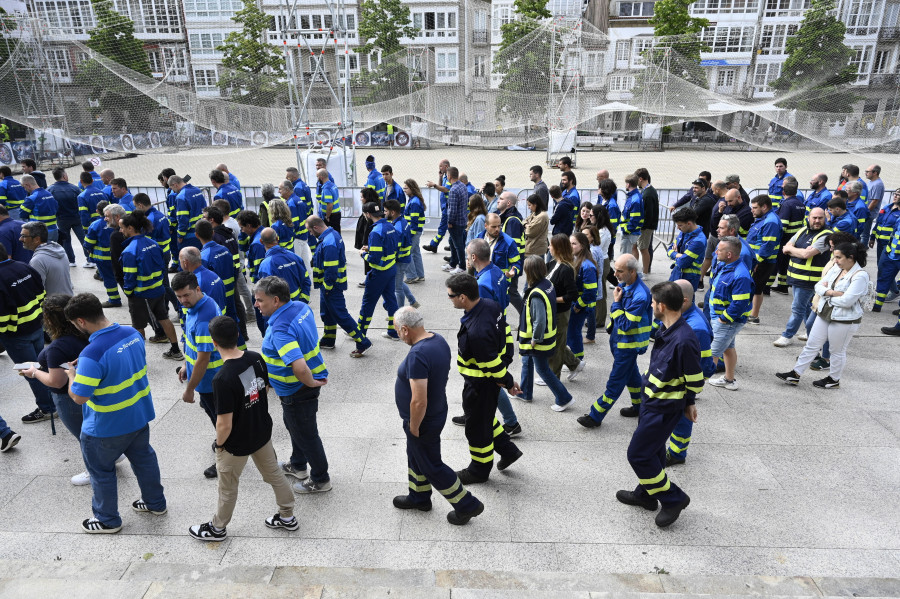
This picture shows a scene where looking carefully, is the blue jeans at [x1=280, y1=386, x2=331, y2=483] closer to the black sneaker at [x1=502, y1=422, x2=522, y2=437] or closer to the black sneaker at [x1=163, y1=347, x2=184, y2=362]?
the black sneaker at [x1=502, y1=422, x2=522, y2=437]

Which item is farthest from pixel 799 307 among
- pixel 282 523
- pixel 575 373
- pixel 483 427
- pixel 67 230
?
pixel 67 230

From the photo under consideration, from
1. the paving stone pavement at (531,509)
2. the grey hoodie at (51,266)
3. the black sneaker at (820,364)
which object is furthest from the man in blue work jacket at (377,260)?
the black sneaker at (820,364)

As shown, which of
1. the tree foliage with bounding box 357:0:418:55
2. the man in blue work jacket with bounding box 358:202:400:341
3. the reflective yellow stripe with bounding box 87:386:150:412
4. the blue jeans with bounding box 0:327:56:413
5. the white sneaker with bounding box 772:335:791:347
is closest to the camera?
the reflective yellow stripe with bounding box 87:386:150:412

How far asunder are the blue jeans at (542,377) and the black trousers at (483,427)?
3.47 ft

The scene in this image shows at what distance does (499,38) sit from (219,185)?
41531 mm

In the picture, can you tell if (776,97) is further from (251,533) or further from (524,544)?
(251,533)

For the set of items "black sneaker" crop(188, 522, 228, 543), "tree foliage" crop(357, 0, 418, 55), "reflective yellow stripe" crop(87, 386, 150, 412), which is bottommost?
"black sneaker" crop(188, 522, 228, 543)

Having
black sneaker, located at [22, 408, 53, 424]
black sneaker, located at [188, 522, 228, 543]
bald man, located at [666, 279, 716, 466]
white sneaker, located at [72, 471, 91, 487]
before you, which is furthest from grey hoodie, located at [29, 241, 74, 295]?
bald man, located at [666, 279, 716, 466]

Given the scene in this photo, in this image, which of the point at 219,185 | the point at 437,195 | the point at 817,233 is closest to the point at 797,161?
the point at 437,195

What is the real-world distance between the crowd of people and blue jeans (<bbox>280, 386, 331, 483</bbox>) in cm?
2

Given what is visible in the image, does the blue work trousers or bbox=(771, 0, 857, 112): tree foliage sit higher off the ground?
bbox=(771, 0, 857, 112): tree foliage

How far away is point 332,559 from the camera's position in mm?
3990

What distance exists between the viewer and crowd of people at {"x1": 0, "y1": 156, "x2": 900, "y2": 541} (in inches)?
155

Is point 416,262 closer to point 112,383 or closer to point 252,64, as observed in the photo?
point 112,383
